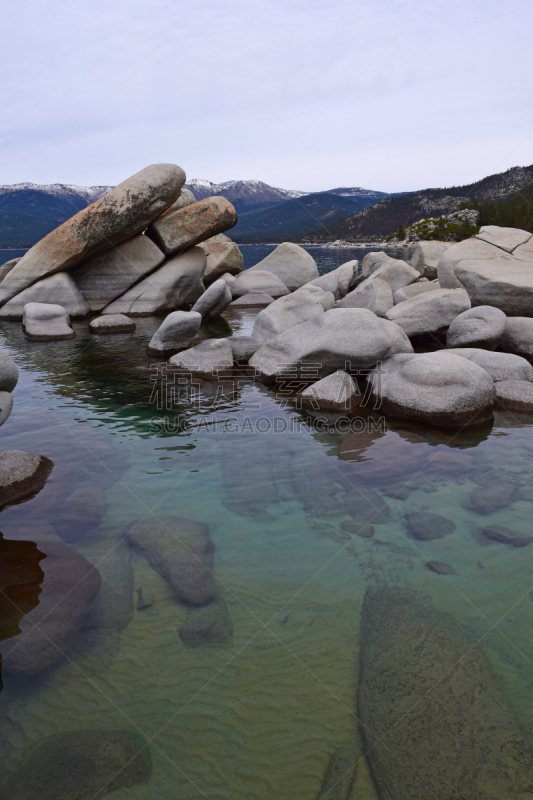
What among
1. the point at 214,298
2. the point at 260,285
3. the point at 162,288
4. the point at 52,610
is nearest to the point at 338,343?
the point at 52,610

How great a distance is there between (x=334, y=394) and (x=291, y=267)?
21.0 metres

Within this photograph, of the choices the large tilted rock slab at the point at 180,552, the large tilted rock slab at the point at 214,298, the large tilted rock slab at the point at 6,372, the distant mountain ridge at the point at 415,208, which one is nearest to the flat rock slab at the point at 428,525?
the large tilted rock slab at the point at 180,552

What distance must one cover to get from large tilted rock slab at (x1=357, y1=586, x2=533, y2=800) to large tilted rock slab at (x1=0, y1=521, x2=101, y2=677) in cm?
253

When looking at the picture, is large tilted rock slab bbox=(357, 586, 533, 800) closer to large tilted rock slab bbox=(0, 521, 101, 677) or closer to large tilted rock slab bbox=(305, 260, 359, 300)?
large tilted rock slab bbox=(0, 521, 101, 677)

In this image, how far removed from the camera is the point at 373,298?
55.8 ft

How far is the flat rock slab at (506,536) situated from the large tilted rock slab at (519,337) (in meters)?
7.51

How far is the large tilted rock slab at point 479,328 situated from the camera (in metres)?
11.1

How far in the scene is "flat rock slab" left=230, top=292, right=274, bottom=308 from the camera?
1022 inches

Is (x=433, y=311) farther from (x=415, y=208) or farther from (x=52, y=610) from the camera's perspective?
(x=415, y=208)

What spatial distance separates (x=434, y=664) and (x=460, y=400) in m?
5.41

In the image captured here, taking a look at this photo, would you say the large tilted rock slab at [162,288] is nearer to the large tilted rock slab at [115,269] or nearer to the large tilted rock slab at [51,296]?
the large tilted rock slab at [115,269]

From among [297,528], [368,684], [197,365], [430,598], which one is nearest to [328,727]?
[368,684]

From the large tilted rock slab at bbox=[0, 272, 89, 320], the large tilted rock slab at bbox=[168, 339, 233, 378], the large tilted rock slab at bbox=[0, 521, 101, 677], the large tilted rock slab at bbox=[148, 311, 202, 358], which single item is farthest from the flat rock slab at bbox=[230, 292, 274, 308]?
the large tilted rock slab at bbox=[0, 521, 101, 677]

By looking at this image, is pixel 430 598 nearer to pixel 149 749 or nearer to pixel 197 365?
pixel 149 749
